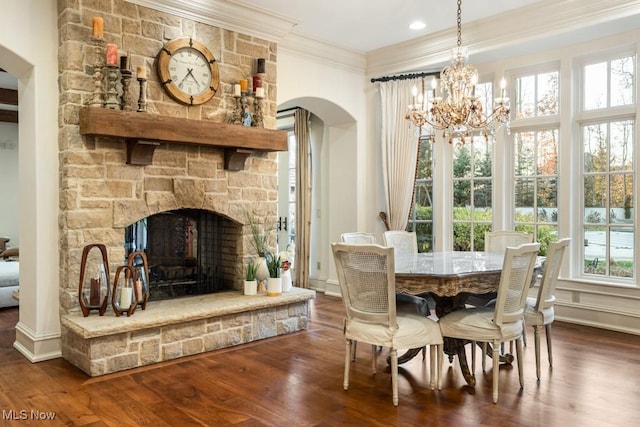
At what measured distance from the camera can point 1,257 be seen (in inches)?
273

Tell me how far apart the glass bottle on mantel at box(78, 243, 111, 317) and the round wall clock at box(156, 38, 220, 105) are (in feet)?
4.91

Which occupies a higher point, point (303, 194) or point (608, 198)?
point (303, 194)

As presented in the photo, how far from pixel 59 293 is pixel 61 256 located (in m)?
0.30

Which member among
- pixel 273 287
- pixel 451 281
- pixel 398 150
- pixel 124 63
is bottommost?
pixel 273 287

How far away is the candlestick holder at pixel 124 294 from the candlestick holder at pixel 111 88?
127 centimetres

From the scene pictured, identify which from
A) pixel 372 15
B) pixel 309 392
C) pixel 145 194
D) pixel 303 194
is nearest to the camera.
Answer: pixel 309 392

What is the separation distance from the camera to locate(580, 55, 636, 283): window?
4762 millimetres

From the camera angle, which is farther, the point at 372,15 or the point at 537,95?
the point at 537,95

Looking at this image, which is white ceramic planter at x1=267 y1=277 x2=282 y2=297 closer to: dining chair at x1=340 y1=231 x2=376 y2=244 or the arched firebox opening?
the arched firebox opening

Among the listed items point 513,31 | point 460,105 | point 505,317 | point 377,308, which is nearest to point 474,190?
point 513,31

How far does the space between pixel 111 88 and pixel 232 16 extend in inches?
56.8

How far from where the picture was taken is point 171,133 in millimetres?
4039

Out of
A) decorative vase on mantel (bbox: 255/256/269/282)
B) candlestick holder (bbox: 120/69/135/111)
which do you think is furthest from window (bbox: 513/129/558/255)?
candlestick holder (bbox: 120/69/135/111)

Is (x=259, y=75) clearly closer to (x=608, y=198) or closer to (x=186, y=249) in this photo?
(x=186, y=249)
